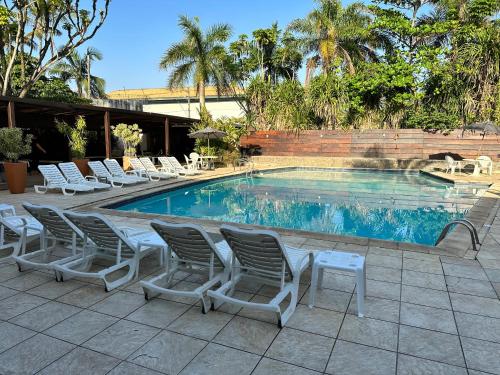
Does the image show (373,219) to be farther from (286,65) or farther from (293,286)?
(286,65)

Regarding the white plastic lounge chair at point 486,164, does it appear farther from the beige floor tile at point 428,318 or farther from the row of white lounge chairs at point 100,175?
the beige floor tile at point 428,318

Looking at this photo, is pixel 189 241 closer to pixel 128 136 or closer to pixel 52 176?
pixel 52 176

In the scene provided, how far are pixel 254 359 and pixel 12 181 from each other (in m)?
8.94

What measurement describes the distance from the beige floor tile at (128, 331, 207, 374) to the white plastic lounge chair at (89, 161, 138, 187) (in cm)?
872

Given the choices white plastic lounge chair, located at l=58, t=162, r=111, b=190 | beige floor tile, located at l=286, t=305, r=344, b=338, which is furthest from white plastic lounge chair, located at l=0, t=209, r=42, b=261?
white plastic lounge chair, located at l=58, t=162, r=111, b=190

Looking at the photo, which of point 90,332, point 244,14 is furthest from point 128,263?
point 244,14

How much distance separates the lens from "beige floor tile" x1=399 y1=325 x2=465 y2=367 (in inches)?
89.0

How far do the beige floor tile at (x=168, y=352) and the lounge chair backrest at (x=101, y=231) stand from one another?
1146mm

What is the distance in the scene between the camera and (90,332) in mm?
2551

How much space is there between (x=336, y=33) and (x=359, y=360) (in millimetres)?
20508

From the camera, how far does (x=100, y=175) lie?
34.9 ft

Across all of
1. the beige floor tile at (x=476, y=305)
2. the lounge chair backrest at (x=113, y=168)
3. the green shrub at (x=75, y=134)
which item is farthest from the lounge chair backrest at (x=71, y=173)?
the beige floor tile at (x=476, y=305)

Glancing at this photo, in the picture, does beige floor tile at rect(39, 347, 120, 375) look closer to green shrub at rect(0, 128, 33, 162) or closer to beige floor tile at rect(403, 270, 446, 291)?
beige floor tile at rect(403, 270, 446, 291)

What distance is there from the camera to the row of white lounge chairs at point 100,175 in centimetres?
923
